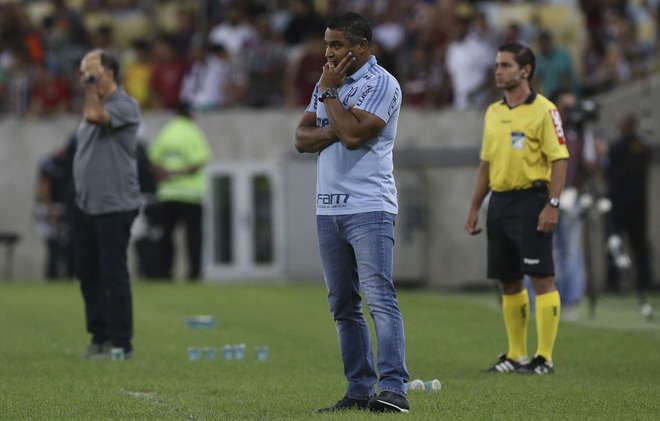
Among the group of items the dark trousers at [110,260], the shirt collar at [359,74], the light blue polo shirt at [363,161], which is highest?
the shirt collar at [359,74]

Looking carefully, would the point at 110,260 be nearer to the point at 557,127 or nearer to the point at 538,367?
the point at 538,367

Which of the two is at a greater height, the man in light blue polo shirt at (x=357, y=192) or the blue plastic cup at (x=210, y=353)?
the man in light blue polo shirt at (x=357, y=192)

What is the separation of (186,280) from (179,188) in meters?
1.53

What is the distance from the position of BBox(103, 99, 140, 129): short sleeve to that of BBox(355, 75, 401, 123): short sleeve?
3.42 meters

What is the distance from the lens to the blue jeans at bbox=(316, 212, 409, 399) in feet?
21.5

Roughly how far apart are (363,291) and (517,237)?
2583 mm

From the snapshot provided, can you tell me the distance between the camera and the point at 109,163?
31.5 ft

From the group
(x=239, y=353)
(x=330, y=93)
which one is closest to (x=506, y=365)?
(x=239, y=353)

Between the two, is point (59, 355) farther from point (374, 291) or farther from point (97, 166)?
point (374, 291)

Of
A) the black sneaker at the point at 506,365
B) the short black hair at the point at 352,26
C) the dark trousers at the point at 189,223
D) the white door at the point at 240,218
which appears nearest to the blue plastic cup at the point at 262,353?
the black sneaker at the point at 506,365

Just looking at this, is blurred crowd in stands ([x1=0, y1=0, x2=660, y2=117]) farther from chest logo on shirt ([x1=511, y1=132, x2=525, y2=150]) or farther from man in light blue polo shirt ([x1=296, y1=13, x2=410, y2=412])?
man in light blue polo shirt ([x1=296, y1=13, x2=410, y2=412])

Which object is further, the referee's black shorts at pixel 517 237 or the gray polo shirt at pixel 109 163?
the gray polo shirt at pixel 109 163

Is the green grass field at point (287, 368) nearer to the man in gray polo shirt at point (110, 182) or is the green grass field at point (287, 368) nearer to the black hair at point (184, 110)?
the man in gray polo shirt at point (110, 182)

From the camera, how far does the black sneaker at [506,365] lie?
8977 millimetres
